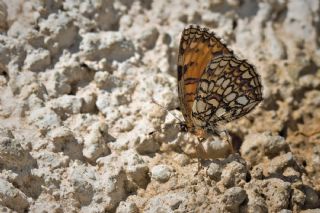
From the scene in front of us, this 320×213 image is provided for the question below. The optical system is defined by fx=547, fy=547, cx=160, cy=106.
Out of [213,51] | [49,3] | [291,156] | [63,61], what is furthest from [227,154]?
[49,3]

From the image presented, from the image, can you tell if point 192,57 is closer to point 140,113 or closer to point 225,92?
point 225,92

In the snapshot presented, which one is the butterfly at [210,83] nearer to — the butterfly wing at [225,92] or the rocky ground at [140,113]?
the butterfly wing at [225,92]

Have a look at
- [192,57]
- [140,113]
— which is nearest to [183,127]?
[140,113]

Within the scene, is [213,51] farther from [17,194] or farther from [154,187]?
[17,194]

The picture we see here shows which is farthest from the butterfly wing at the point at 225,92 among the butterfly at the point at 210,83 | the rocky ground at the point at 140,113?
the rocky ground at the point at 140,113

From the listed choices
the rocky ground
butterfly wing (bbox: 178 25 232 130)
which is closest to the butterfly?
butterfly wing (bbox: 178 25 232 130)

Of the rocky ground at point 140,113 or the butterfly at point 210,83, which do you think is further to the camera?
the butterfly at point 210,83
